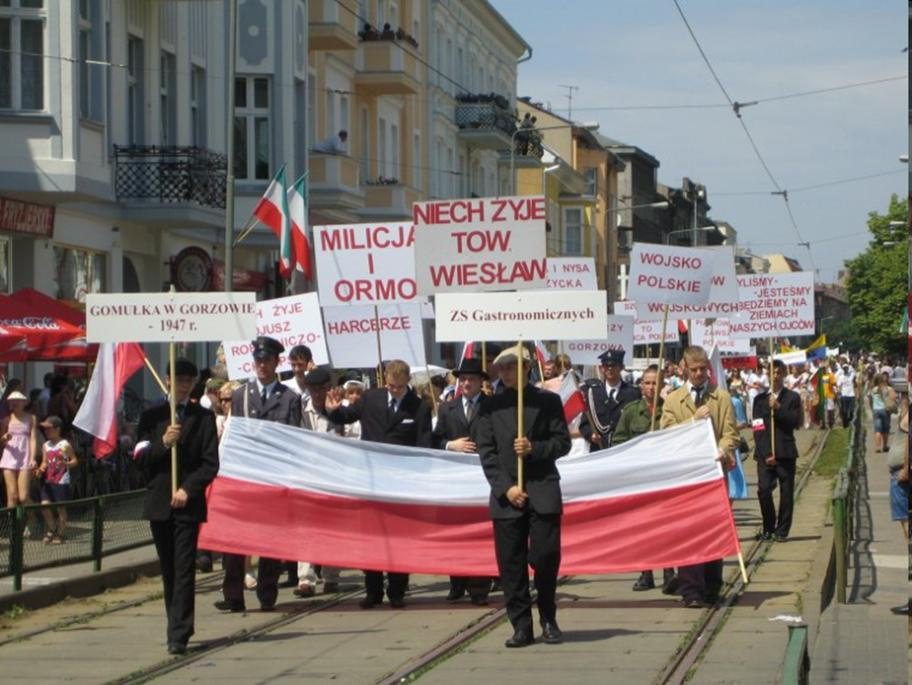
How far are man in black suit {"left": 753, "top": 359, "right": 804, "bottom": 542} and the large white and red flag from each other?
5239 millimetres

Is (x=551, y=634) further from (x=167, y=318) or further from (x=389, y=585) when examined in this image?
(x=167, y=318)

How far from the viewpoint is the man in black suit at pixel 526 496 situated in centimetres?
1193

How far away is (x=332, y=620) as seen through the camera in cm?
1366

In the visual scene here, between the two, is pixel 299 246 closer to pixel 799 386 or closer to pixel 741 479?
pixel 741 479

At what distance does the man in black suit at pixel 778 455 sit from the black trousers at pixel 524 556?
7.69 metres

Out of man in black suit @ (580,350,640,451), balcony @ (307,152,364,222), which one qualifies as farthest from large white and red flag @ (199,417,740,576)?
balcony @ (307,152,364,222)

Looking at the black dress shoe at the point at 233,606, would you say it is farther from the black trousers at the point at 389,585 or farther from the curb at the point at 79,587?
the curb at the point at 79,587

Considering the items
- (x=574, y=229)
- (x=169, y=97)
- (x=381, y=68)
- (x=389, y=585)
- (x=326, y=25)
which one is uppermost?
(x=574, y=229)

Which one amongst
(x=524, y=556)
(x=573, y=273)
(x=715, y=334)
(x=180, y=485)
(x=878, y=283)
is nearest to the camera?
(x=524, y=556)

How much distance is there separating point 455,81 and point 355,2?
55.9 feet

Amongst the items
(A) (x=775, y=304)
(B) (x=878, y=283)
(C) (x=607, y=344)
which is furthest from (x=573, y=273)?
(B) (x=878, y=283)

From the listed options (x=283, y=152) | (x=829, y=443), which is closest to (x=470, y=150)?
(x=829, y=443)

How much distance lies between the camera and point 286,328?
19688mm

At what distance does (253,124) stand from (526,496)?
25286 millimetres
